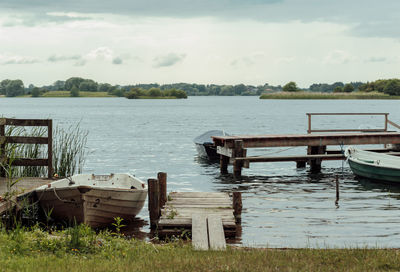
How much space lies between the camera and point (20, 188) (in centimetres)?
1353

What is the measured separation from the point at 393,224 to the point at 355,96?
191 meters

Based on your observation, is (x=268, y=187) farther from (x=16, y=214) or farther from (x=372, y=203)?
(x=16, y=214)

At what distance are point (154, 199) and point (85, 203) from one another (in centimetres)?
169

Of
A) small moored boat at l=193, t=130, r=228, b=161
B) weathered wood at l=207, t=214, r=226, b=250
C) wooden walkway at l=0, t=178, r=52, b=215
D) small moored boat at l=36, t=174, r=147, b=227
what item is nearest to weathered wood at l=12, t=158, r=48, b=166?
wooden walkway at l=0, t=178, r=52, b=215

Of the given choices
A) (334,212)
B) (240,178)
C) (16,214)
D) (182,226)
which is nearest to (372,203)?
(334,212)

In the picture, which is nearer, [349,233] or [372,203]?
[349,233]

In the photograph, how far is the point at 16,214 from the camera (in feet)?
42.7

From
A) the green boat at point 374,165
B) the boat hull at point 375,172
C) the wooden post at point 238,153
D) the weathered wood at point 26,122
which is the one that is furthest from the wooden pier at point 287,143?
the weathered wood at point 26,122

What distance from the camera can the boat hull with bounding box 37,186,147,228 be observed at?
13102 mm

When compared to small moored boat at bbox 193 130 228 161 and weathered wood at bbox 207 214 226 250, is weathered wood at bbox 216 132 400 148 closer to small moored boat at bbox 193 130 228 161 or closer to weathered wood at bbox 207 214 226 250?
small moored boat at bbox 193 130 228 161

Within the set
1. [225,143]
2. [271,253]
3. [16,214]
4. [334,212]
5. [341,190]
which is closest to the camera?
[271,253]

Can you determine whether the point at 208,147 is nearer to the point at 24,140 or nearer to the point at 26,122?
the point at 26,122

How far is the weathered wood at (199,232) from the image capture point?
10188 millimetres

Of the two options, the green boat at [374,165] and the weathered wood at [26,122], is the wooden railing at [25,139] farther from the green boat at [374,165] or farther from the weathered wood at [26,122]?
the green boat at [374,165]
